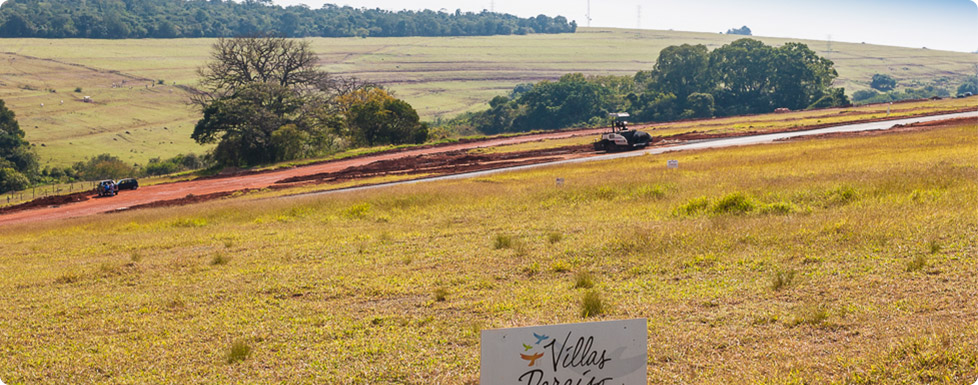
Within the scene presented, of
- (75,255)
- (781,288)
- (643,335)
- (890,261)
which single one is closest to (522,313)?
(781,288)

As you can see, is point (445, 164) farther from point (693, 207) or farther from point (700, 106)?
point (700, 106)

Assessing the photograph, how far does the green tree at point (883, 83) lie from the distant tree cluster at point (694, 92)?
88.9 metres

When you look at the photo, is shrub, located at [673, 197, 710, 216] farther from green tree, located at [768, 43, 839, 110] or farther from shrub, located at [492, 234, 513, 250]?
green tree, located at [768, 43, 839, 110]

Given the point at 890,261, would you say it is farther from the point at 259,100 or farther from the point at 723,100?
the point at 723,100

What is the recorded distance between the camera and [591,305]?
9.75m

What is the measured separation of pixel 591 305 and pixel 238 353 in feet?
16.1

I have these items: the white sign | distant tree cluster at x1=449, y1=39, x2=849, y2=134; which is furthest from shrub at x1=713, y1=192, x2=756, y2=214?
distant tree cluster at x1=449, y1=39, x2=849, y2=134

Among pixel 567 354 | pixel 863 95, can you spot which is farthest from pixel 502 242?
pixel 863 95

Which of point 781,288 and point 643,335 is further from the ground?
point 643,335

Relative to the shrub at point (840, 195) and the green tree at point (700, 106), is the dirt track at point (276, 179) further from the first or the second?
the green tree at point (700, 106)

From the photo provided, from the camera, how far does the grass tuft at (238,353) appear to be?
8.69 metres

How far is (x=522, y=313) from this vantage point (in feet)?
32.7

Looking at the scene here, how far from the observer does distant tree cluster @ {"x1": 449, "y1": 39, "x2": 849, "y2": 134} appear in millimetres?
112688

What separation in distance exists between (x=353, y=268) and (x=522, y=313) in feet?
17.6
